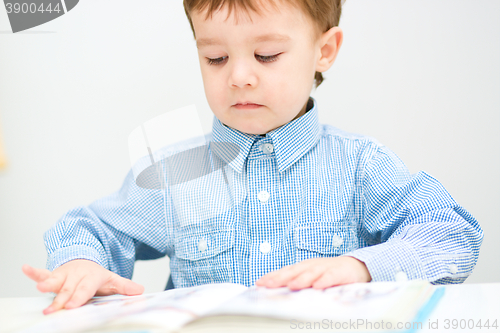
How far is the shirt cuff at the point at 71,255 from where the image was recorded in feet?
Result: 2.08

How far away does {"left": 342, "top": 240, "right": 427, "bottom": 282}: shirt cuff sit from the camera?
0.55m

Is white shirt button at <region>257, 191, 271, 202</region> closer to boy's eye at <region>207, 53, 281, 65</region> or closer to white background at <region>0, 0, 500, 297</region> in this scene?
boy's eye at <region>207, 53, 281, 65</region>

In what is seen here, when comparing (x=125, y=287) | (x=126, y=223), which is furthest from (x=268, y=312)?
(x=126, y=223)

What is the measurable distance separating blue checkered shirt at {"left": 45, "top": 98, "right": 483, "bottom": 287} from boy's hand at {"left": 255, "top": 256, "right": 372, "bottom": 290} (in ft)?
0.65

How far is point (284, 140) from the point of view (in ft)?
2.53

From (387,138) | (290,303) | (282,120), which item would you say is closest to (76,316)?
(290,303)

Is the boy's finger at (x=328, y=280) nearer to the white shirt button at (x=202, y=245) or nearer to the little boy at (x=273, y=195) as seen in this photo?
the little boy at (x=273, y=195)

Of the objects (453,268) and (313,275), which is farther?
(453,268)

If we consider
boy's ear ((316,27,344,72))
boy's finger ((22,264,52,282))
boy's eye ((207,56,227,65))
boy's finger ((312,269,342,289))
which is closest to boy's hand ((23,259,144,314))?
boy's finger ((22,264,52,282))

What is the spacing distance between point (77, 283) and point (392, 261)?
15.5 inches

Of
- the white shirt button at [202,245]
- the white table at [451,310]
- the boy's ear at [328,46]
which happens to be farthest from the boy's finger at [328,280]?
the boy's ear at [328,46]

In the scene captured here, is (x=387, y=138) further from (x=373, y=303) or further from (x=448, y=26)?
(x=373, y=303)

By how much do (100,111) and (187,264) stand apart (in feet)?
1.49

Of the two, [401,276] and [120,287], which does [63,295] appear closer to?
[120,287]
